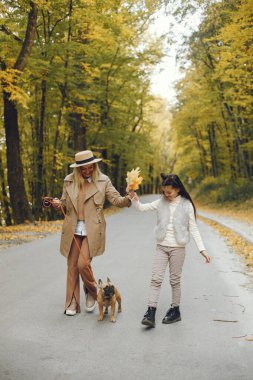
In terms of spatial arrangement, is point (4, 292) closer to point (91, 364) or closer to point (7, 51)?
point (91, 364)

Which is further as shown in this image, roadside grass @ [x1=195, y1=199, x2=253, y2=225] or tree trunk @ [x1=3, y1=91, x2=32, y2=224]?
roadside grass @ [x1=195, y1=199, x2=253, y2=225]

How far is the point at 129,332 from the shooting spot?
4.99m

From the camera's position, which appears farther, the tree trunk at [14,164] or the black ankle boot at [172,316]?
the tree trunk at [14,164]

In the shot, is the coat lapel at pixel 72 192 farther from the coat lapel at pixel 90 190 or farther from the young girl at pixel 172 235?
the young girl at pixel 172 235

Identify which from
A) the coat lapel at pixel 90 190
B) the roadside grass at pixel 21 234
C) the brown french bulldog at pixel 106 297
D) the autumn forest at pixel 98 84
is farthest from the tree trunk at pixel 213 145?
the brown french bulldog at pixel 106 297

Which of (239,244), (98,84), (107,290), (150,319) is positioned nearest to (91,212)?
(107,290)

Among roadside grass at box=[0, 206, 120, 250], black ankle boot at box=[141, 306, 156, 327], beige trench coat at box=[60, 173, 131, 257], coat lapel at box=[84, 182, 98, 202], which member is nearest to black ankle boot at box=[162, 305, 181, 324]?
black ankle boot at box=[141, 306, 156, 327]

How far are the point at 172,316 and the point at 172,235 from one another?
0.95 metres

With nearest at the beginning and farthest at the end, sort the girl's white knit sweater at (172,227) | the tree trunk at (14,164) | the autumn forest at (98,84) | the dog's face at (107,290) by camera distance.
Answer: the dog's face at (107,290) → the girl's white knit sweater at (172,227) → the autumn forest at (98,84) → the tree trunk at (14,164)

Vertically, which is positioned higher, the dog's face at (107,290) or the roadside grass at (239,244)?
the dog's face at (107,290)

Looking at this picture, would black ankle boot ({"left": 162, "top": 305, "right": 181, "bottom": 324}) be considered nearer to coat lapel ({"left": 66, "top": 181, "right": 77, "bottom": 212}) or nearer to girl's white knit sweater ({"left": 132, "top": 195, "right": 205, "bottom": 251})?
girl's white knit sweater ({"left": 132, "top": 195, "right": 205, "bottom": 251})

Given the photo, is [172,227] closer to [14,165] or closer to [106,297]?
[106,297]

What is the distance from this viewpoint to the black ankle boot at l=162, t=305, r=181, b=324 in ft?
17.6

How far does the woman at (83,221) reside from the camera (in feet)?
18.5
